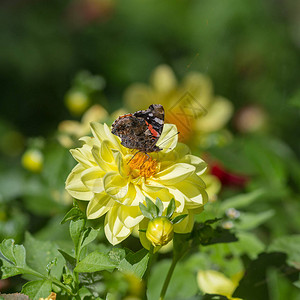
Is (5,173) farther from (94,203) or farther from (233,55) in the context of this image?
(233,55)

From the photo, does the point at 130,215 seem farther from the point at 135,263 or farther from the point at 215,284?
the point at 215,284

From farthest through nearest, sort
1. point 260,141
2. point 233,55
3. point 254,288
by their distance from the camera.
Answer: point 233,55 → point 260,141 → point 254,288

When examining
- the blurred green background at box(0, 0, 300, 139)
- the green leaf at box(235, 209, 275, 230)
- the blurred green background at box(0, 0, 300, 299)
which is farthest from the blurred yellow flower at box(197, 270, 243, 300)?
the blurred green background at box(0, 0, 300, 139)

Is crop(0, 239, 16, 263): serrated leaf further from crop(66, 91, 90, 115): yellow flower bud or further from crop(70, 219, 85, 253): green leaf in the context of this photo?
crop(66, 91, 90, 115): yellow flower bud

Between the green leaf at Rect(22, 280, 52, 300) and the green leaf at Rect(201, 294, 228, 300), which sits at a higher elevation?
the green leaf at Rect(22, 280, 52, 300)

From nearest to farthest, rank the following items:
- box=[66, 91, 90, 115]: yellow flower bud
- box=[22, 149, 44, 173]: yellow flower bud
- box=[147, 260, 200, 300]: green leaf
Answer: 1. box=[147, 260, 200, 300]: green leaf
2. box=[22, 149, 44, 173]: yellow flower bud
3. box=[66, 91, 90, 115]: yellow flower bud

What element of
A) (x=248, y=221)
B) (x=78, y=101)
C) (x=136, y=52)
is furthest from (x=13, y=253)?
(x=136, y=52)

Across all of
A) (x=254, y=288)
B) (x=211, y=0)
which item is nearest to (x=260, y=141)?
(x=254, y=288)
